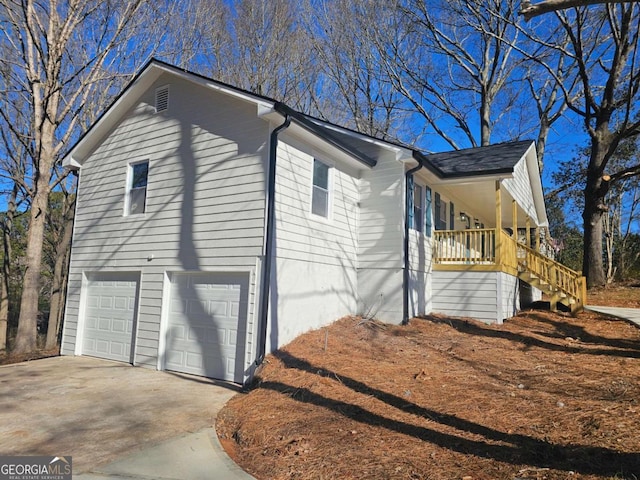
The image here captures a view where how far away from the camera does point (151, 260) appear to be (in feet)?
30.6

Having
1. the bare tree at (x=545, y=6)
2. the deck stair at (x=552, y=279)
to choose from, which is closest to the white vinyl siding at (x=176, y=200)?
the bare tree at (x=545, y=6)

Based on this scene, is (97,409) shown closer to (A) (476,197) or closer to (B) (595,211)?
(A) (476,197)

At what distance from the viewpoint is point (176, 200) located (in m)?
9.18

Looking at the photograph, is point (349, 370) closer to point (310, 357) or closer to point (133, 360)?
point (310, 357)

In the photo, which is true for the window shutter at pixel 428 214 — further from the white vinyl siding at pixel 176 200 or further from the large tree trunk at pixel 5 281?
the large tree trunk at pixel 5 281

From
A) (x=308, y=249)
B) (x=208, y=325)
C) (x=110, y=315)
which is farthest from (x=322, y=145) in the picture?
(x=110, y=315)

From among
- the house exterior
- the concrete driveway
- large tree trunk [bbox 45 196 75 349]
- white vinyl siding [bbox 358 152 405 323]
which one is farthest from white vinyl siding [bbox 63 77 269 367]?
large tree trunk [bbox 45 196 75 349]

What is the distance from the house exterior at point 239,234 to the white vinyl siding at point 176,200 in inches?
1.2

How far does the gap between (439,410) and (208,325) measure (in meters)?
4.82

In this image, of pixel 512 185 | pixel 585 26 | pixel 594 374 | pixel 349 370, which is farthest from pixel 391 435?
pixel 585 26

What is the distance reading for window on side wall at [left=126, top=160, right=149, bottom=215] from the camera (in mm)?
9961

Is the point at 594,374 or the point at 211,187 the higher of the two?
the point at 211,187

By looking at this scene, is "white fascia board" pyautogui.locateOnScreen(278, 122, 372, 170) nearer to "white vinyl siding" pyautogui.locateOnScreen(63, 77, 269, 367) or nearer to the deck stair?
"white vinyl siding" pyautogui.locateOnScreen(63, 77, 269, 367)

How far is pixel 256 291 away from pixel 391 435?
12.8ft
